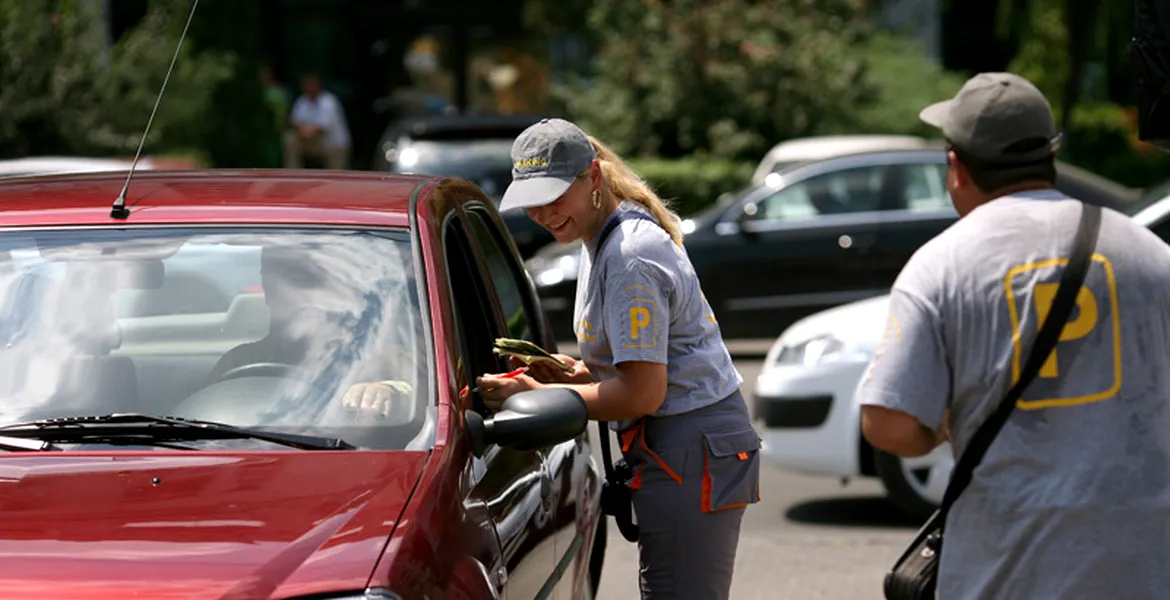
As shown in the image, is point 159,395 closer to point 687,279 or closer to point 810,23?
point 687,279

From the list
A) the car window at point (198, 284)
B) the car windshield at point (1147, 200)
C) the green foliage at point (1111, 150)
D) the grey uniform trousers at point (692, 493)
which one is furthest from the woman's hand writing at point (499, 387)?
the green foliage at point (1111, 150)

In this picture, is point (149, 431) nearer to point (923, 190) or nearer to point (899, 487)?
point (899, 487)

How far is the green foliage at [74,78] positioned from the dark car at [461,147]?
238cm

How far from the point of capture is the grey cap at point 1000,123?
3367mm

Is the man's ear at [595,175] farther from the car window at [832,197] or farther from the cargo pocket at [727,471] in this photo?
the car window at [832,197]

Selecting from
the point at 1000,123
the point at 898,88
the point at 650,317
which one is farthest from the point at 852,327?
the point at 898,88

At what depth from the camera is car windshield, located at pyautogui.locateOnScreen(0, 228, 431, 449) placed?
412cm

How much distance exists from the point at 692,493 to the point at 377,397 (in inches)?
31.0

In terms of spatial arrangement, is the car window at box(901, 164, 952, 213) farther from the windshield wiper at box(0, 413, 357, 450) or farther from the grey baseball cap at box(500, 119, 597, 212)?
the windshield wiper at box(0, 413, 357, 450)

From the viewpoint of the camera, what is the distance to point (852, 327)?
8.47 meters

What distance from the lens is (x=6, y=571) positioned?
3.19 meters

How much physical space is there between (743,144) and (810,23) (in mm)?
1916

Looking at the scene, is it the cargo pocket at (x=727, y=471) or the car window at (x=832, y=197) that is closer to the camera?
the cargo pocket at (x=727, y=471)

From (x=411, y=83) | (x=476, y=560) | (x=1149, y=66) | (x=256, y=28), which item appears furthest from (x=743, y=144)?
(x=476, y=560)
